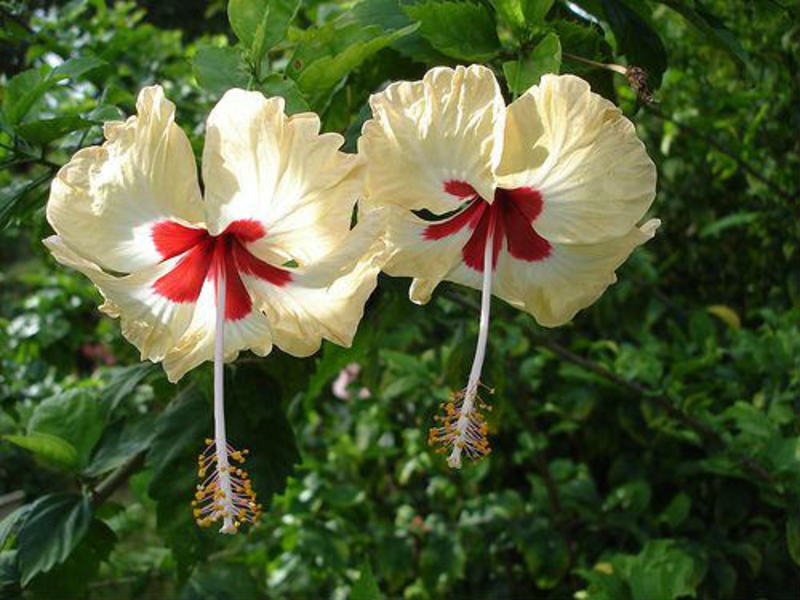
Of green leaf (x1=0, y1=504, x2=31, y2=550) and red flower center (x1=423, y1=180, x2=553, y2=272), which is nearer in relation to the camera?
red flower center (x1=423, y1=180, x2=553, y2=272)

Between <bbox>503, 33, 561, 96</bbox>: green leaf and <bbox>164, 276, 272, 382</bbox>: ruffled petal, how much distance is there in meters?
0.32

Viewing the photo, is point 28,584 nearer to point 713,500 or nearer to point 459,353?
point 459,353

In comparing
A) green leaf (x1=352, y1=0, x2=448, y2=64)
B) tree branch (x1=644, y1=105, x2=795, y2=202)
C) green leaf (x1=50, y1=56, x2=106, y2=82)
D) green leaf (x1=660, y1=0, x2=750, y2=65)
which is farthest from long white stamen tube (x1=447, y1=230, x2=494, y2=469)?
tree branch (x1=644, y1=105, x2=795, y2=202)

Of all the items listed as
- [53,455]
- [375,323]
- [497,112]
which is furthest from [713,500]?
[497,112]

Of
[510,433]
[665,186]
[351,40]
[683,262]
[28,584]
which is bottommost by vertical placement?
[510,433]

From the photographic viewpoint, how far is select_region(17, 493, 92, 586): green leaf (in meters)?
1.13

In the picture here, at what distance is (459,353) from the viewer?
1403 millimetres

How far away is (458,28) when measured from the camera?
875mm

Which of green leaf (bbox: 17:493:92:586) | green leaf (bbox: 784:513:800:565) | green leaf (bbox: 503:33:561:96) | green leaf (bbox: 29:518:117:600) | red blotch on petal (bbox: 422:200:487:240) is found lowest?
green leaf (bbox: 784:513:800:565)

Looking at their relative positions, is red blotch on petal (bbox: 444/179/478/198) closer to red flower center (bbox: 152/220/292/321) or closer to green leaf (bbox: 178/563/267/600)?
red flower center (bbox: 152/220/292/321)

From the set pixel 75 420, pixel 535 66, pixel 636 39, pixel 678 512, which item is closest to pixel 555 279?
pixel 535 66

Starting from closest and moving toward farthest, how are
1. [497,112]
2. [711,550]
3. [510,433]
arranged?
[497,112], [711,550], [510,433]

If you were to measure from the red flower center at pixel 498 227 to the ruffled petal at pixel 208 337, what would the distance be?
0.19 meters

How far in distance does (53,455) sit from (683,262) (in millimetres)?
2008
